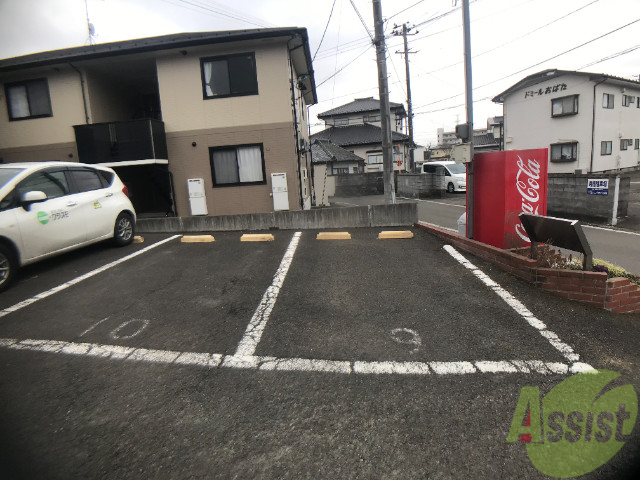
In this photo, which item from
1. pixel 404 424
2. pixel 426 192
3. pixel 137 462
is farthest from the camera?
pixel 426 192

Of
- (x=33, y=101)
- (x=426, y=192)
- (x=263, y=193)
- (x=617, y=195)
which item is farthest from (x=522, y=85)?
(x=33, y=101)

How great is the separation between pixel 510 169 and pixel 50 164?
721cm

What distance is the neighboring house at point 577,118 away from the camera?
74.6 ft

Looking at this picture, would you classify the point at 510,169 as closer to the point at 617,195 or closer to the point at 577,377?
the point at 577,377

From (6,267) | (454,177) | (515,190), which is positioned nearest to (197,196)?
(6,267)

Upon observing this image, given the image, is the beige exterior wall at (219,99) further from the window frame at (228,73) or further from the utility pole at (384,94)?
the utility pole at (384,94)

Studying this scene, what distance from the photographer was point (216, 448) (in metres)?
2.08

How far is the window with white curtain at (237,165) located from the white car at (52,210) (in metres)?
5.19

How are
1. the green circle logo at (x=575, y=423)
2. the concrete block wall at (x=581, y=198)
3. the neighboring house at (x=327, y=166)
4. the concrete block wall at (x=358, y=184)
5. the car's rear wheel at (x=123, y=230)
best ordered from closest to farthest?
the green circle logo at (x=575, y=423), the car's rear wheel at (x=123, y=230), the concrete block wall at (x=581, y=198), the neighboring house at (x=327, y=166), the concrete block wall at (x=358, y=184)


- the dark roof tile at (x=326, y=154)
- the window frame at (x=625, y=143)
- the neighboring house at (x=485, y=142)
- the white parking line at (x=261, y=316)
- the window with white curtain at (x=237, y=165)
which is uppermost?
the neighboring house at (x=485, y=142)

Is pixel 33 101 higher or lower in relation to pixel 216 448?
higher

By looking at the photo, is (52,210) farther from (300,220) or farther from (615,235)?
(615,235)

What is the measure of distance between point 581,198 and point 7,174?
1416 centimetres

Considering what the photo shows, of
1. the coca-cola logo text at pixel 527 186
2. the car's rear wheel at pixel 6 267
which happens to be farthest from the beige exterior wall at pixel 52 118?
the coca-cola logo text at pixel 527 186
